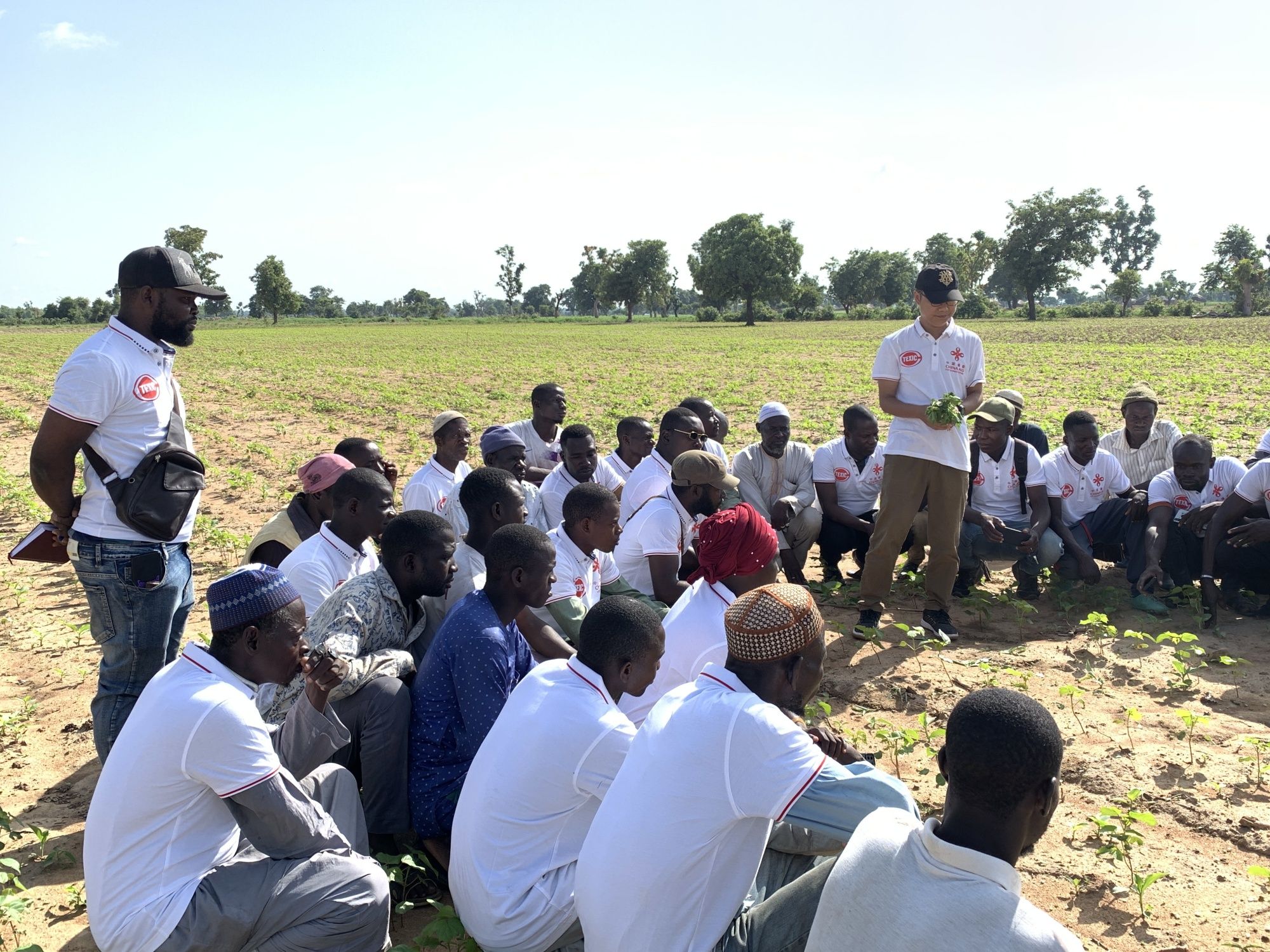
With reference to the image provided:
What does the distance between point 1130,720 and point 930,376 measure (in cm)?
221

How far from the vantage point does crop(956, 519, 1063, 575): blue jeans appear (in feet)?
22.1

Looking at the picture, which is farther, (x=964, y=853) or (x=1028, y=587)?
(x=1028, y=587)

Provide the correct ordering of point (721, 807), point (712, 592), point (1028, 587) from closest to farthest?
point (721, 807), point (712, 592), point (1028, 587)

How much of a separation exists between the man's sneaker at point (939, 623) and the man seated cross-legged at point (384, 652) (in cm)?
322

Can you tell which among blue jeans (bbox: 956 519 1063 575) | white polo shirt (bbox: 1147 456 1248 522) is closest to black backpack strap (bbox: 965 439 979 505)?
blue jeans (bbox: 956 519 1063 575)

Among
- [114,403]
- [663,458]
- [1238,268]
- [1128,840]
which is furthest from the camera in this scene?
[1238,268]

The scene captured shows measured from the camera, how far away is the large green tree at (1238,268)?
64.8 meters

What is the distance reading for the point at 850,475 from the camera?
736 centimetres

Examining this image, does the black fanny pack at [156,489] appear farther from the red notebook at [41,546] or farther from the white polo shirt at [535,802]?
the white polo shirt at [535,802]

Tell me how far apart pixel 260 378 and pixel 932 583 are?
23.6 metres

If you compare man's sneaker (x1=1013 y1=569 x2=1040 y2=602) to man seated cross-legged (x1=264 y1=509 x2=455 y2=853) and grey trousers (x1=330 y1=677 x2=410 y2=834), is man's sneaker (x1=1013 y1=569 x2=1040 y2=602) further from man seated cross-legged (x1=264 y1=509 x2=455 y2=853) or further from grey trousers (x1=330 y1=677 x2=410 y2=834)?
grey trousers (x1=330 y1=677 x2=410 y2=834)

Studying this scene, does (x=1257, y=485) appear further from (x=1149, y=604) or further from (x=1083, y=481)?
(x=1083, y=481)

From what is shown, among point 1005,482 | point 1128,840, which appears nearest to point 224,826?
point 1128,840

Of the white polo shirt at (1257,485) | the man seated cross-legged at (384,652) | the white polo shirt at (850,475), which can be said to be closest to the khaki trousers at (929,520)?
the white polo shirt at (850,475)
